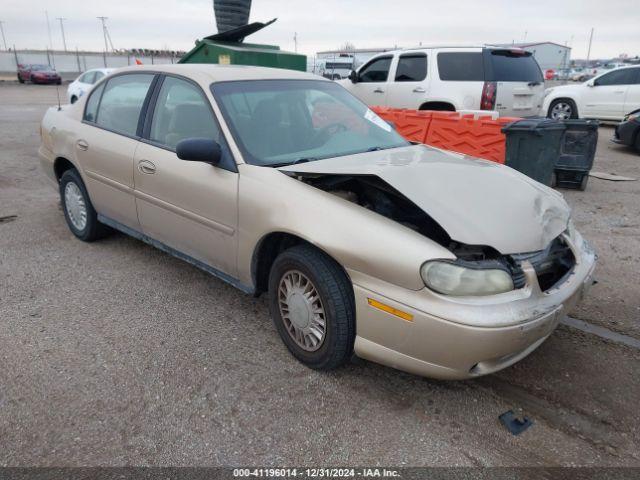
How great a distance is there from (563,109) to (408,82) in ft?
20.5

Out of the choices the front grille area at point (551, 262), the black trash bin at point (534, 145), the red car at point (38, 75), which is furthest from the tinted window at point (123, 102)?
the red car at point (38, 75)

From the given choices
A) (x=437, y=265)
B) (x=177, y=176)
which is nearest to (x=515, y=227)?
(x=437, y=265)

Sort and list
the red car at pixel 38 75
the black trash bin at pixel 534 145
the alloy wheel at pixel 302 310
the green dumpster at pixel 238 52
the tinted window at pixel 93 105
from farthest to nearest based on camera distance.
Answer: the red car at pixel 38 75 < the green dumpster at pixel 238 52 < the black trash bin at pixel 534 145 < the tinted window at pixel 93 105 < the alloy wheel at pixel 302 310

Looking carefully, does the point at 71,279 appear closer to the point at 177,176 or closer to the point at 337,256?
the point at 177,176

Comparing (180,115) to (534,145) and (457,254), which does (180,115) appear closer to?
(457,254)

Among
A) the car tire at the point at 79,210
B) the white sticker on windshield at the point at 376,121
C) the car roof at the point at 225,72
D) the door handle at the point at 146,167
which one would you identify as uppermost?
the car roof at the point at 225,72

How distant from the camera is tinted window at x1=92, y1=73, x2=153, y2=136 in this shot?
3.88 m

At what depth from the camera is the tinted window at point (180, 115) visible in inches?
131

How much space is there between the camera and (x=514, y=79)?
27.5 feet

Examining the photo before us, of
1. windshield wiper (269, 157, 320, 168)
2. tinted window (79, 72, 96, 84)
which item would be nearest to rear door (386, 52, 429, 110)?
windshield wiper (269, 157, 320, 168)

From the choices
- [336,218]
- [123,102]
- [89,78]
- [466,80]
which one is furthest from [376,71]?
[89,78]

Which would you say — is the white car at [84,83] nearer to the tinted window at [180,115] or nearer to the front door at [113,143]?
the front door at [113,143]

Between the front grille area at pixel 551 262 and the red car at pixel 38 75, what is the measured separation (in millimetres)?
36714

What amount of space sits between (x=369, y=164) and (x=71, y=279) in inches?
104
